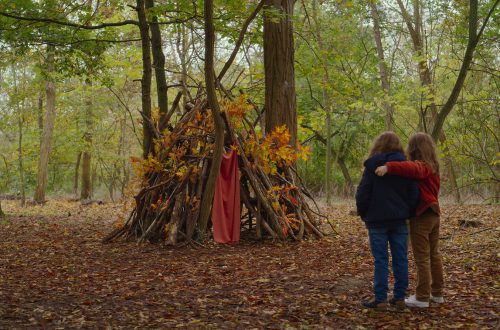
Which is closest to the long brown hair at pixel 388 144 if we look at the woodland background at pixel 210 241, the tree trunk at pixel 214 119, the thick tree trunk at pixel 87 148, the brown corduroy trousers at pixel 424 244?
the brown corduroy trousers at pixel 424 244

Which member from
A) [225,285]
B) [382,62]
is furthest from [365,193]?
[382,62]

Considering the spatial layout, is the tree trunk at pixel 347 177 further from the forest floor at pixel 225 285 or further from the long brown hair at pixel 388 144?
the long brown hair at pixel 388 144

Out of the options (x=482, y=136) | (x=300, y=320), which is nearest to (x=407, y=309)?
(x=300, y=320)

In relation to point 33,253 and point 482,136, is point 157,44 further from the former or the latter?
point 482,136

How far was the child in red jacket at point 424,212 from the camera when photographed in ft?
13.4

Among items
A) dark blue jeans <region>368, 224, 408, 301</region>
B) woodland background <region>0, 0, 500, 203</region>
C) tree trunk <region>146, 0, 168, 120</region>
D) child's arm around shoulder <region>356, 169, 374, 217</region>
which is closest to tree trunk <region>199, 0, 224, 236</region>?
woodland background <region>0, 0, 500, 203</region>

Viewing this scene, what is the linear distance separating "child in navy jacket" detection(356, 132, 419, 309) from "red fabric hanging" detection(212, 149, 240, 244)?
11.6 feet

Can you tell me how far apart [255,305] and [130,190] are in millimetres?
4017

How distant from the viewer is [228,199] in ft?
24.9

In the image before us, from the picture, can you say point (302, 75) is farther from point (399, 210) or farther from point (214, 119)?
point (399, 210)

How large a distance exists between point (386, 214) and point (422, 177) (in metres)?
0.40

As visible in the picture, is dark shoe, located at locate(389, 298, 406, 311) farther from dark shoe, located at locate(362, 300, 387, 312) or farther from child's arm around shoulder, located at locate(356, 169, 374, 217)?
child's arm around shoulder, located at locate(356, 169, 374, 217)

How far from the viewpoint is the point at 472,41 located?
5.80 meters

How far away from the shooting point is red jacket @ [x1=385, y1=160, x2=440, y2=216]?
4039 mm
